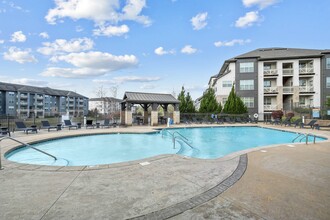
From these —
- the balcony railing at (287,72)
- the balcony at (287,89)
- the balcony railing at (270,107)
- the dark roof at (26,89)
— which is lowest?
the balcony railing at (270,107)

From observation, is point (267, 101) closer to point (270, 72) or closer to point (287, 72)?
point (270, 72)

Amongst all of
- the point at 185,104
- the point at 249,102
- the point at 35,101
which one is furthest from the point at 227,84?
the point at 35,101

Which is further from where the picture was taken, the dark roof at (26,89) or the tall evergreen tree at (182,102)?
the dark roof at (26,89)

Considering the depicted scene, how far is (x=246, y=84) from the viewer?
28.8 metres

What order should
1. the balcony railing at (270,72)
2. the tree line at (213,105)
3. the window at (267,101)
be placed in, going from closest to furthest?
1. the tree line at (213,105)
2. the balcony railing at (270,72)
3. the window at (267,101)

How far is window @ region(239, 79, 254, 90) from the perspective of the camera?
2857 centimetres

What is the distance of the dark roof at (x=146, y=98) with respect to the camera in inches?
763

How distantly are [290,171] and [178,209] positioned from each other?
3771mm

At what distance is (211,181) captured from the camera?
385 cm

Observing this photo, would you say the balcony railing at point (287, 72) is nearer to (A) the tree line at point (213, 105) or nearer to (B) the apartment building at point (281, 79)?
(B) the apartment building at point (281, 79)

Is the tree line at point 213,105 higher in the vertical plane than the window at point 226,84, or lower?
lower

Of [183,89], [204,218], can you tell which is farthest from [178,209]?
[183,89]

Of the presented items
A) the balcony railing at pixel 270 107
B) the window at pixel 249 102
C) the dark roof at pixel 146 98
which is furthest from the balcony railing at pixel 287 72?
the dark roof at pixel 146 98

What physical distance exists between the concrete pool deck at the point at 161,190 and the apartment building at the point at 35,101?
149ft
